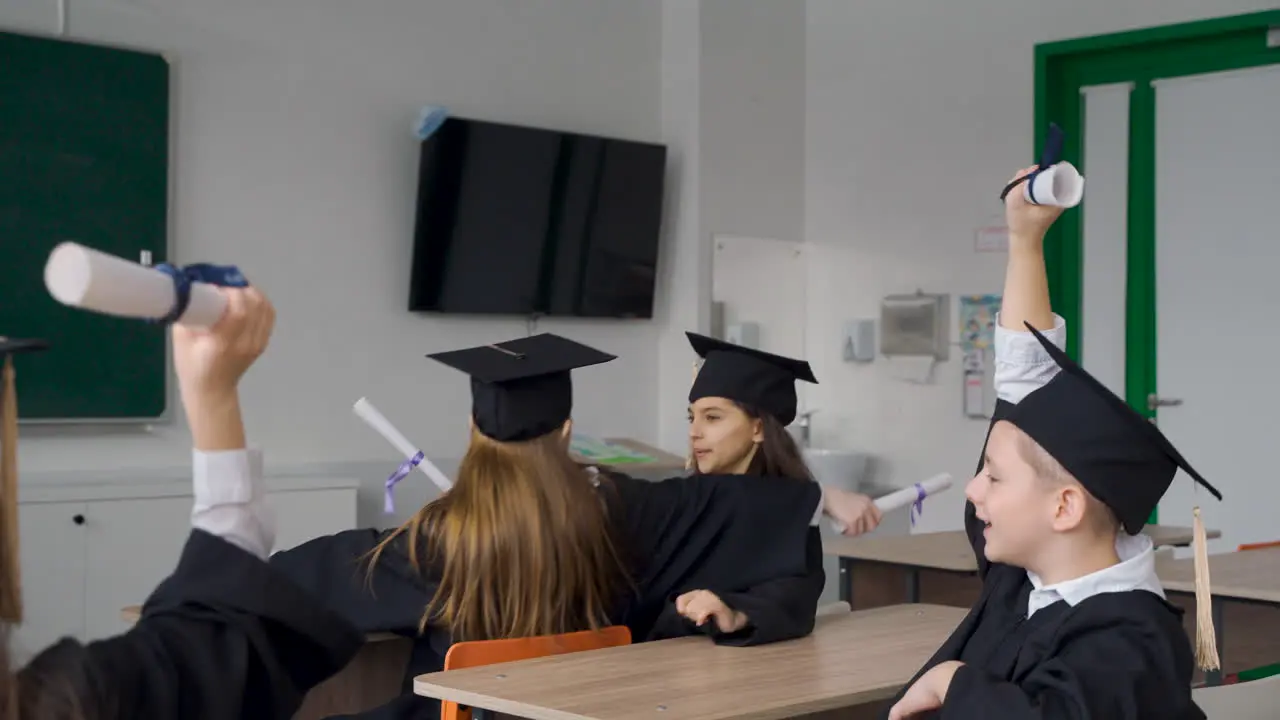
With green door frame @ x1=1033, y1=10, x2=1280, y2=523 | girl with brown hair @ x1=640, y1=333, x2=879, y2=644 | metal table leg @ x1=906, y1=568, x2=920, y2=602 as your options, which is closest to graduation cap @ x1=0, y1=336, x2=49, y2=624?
girl with brown hair @ x1=640, y1=333, x2=879, y2=644

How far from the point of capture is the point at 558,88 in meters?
6.43

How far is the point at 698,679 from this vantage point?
235 centimetres

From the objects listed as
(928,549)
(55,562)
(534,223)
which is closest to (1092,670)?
(928,549)

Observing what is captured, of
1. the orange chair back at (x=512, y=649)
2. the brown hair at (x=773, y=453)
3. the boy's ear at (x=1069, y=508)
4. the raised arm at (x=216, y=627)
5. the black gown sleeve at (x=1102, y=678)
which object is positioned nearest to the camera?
the raised arm at (x=216, y=627)

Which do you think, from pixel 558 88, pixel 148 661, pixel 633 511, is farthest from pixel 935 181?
pixel 148 661

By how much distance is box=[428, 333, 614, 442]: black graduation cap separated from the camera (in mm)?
2795

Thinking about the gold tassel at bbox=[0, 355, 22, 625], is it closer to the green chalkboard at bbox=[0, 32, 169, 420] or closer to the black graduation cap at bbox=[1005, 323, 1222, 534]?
the black graduation cap at bbox=[1005, 323, 1222, 534]

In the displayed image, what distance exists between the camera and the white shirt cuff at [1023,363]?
212 centimetres

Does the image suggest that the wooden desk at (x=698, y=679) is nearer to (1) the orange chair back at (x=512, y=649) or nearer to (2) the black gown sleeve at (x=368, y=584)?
(1) the orange chair back at (x=512, y=649)

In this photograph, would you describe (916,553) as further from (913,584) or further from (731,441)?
(731,441)

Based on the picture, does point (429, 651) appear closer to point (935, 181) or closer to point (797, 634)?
point (797, 634)

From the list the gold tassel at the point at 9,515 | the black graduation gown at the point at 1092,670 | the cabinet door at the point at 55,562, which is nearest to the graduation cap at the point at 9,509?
the gold tassel at the point at 9,515

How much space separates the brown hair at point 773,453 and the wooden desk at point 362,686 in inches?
31.6

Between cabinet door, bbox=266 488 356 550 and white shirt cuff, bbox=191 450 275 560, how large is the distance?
3.78m
